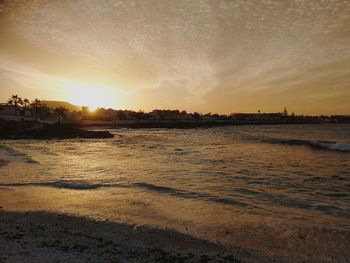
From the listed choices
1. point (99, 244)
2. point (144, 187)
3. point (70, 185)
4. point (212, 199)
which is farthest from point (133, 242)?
point (70, 185)

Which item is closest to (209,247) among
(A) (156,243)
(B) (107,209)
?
(A) (156,243)

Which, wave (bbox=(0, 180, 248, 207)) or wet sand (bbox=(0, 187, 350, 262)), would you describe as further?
wave (bbox=(0, 180, 248, 207))

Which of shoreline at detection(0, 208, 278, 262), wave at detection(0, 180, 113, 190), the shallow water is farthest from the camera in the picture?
wave at detection(0, 180, 113, 190)

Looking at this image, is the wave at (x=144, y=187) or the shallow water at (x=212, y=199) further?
the wave at (x=144, y=187)

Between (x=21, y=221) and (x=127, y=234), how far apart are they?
287cm

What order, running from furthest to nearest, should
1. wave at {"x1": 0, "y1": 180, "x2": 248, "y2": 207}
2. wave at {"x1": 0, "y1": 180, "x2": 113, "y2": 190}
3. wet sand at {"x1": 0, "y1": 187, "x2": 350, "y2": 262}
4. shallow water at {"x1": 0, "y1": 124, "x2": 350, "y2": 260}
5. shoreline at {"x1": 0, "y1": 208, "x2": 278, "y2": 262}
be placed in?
1. wave at {"x1": 0, "y1": 180, "x2": 113, "y2": 190}
2. wave at {"x1": 0, "y1": 180, "x2": 248, "y2": 207}
3. shallow water at {"x1": 0, "y1": 124, "x2": 350, "y2": 260}
4. wet sand at {"x1": 0, "y1": 187, "x2": 350, "y2": 262}
5. shoreline at {"x1": 0, "y1": 208, "x2": 278, "y2": 262}

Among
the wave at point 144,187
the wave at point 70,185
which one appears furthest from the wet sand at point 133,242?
the wave at point 70,185

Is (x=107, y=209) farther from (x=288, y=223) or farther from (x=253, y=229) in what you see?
(x=288, y=223)

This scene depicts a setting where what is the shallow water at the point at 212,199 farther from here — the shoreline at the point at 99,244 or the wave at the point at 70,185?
the shoreline at the point at 99,244

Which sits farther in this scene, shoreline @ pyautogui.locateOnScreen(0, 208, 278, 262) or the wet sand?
the wet sand

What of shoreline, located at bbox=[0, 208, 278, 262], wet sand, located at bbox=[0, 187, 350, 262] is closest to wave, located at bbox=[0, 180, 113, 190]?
wet sand, located at bbox=[0, 187, 350, 262]

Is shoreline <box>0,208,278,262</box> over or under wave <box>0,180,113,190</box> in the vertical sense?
over

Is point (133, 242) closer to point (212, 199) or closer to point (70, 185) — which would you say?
point (212, 199)

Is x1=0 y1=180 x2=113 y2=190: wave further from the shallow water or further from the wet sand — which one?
the wet sand
